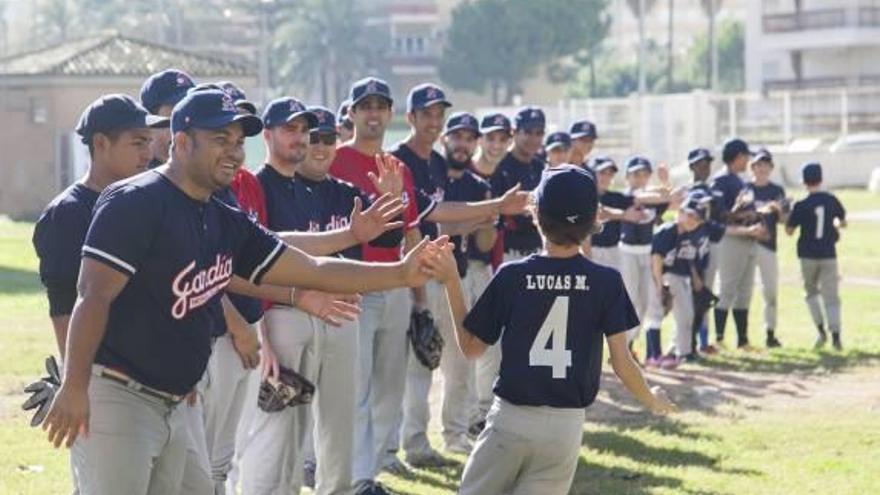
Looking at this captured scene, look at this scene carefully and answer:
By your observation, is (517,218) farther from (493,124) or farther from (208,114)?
(208,114)

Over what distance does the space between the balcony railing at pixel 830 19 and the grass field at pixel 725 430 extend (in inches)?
2333

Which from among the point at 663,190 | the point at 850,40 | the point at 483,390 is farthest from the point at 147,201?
the point at 850,40

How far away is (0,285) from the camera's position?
2680 centimetres

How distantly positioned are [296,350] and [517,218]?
455 centimetres

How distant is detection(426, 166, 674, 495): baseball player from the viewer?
7246mm

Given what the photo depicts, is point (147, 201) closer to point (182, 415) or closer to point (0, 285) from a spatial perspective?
point (182, 415)

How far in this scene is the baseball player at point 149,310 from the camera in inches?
247

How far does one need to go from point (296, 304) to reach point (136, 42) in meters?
47.8

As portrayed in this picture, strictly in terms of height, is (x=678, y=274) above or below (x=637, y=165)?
below

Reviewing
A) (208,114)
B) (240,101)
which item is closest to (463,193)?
(240,101)

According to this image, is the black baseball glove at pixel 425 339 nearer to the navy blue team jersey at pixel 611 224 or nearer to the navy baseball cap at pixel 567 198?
the navy baseball cap at pixel 567 198

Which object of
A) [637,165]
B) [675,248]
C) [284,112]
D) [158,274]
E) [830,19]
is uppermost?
[830,19]

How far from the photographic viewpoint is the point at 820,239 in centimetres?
1831

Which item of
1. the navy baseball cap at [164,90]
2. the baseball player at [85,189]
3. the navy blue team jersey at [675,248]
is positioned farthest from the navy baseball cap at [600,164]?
the baseball player at [85,189]
